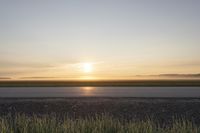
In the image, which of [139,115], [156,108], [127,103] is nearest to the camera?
[139,115]

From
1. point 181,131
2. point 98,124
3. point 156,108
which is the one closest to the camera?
point 181,131

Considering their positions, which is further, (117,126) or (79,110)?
(79,110)

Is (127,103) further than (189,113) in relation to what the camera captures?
Yes

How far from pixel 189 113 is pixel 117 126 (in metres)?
15.6

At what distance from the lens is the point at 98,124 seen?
1470cm

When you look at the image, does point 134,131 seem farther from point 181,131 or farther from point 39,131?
point 39,131

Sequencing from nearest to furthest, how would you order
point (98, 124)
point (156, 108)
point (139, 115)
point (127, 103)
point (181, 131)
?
point (181, 131) → point (98, 124) → point (139, 115) → point (156, 108) → point (127, 103)

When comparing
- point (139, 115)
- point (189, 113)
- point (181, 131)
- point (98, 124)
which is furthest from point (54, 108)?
point (181, 131)

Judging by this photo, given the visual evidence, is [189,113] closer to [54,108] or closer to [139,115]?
[139,115]

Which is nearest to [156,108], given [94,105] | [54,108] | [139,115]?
[139,115]

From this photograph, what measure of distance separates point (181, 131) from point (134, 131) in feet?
5.30

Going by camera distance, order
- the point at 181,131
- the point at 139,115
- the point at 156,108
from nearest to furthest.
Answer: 1. the point at 181,131
2. the point at 139,115
3. the point at 156,108

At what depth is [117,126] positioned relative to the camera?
14.8 m

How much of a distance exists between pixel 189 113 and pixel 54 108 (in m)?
10.9
